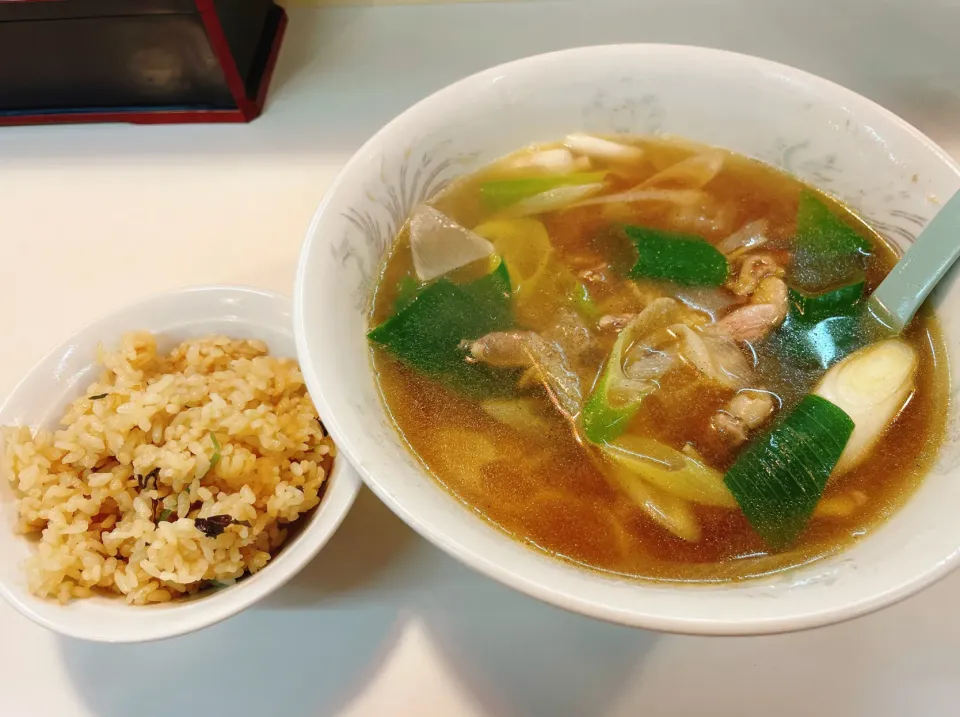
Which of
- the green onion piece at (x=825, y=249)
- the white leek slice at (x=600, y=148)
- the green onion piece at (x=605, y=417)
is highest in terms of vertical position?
the green onion piece at (x=825, y=249)

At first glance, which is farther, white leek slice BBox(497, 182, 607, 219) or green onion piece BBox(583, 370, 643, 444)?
white leek slice BBox(497, 182, 607, 219)

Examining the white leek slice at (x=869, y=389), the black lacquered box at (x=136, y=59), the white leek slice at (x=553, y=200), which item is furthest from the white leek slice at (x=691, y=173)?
the black lacquered box at (x=136, y=59)

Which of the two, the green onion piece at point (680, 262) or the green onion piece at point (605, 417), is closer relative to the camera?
the green onion piece at point (605, 417)

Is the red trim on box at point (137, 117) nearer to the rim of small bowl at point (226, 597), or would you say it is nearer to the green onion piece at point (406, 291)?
the green onion piece at point (406, 291)

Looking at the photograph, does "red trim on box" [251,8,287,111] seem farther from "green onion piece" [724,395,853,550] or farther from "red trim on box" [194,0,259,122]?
"green onion piece" [724,395,853,550]

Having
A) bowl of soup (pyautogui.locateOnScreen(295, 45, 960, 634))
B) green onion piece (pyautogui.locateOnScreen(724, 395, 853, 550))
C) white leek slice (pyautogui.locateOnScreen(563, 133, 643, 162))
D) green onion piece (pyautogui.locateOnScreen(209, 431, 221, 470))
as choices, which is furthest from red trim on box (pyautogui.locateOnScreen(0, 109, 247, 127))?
green onion piece (pyautogui.locateOnScreen(724, 395, 853, 550))

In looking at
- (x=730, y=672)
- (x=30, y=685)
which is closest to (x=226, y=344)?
(x=30, y=685)
